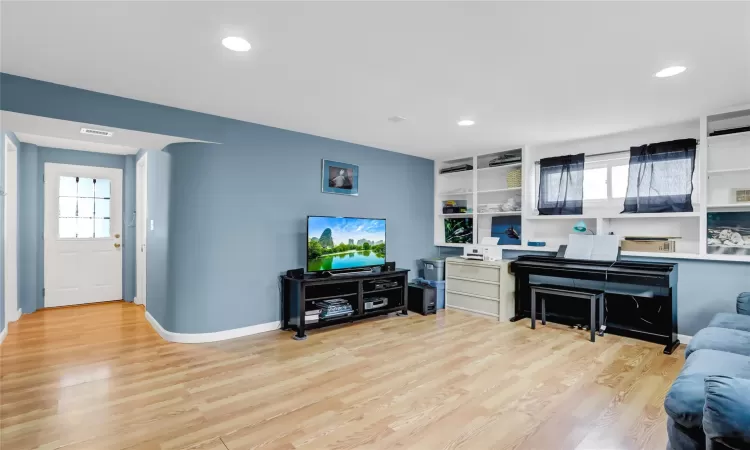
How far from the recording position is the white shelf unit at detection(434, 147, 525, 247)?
16.6 feet

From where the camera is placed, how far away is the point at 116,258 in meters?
5.43

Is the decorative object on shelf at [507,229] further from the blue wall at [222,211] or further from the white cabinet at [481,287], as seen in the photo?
the blue wall at [222,211]

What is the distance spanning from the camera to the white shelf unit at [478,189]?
5.07 meters

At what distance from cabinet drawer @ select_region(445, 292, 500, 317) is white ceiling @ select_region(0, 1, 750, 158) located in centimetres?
226

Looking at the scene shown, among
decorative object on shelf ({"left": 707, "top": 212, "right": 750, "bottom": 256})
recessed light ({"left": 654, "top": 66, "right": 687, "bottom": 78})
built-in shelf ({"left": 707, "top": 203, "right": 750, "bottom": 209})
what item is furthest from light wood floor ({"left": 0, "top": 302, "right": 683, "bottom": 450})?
recessed light ({"left": 654, "top": 66, "right": 687, "bottom": 78})

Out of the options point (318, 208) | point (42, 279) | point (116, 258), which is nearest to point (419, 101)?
point (318, 208)

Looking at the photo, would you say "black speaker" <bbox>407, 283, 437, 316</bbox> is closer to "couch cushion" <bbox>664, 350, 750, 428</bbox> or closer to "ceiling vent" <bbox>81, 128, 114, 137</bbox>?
"couch cushion" <bbox>664, 350, 750, 428</bbox>

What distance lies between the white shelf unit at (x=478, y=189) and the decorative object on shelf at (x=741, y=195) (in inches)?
77.5

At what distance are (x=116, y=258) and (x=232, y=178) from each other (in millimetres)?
3062

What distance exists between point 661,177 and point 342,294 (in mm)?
3550

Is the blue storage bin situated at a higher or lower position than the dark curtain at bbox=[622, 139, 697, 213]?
lower

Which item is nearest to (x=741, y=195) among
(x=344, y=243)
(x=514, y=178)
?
(x=514, y=178)

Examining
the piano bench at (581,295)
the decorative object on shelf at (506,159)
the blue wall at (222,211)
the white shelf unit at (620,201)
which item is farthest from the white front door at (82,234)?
the piano bench at (581,295)

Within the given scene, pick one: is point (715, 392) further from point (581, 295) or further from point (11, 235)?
point (11, 235)
